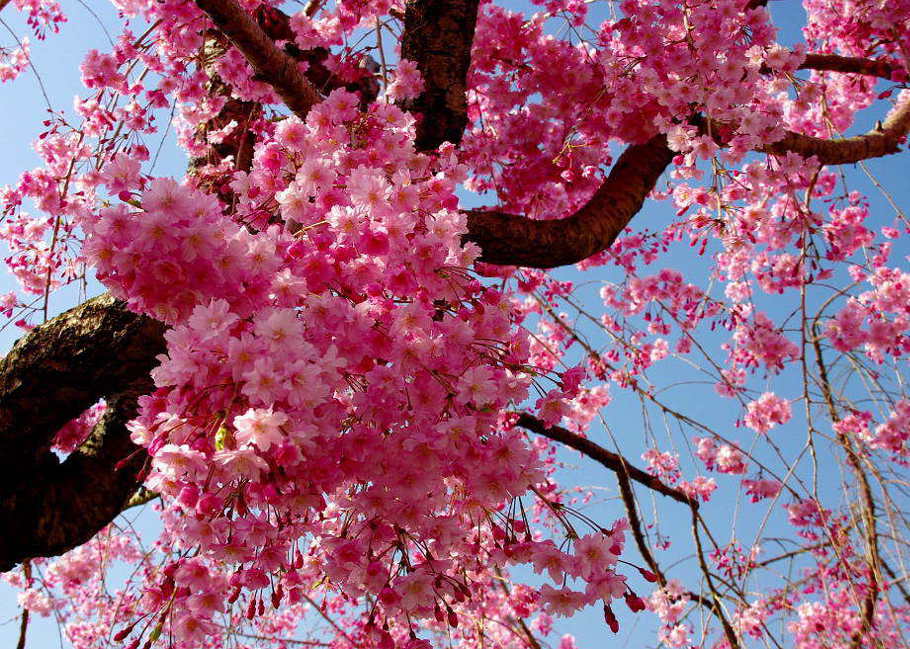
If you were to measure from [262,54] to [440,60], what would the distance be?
2.65ft

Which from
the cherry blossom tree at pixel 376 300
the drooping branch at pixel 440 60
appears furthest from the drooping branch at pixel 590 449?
the drooping branch at pixel 440 60

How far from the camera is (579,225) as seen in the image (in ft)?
8.33

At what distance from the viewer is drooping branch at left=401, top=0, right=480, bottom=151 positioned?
2455 millimetres

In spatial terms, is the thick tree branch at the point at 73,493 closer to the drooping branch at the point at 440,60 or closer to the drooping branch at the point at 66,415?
the drooping branch at the point at 66,415

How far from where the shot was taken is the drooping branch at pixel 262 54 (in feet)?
5.96

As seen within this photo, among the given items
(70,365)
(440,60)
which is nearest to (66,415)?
(70,365)

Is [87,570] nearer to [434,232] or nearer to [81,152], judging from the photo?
[81,152]

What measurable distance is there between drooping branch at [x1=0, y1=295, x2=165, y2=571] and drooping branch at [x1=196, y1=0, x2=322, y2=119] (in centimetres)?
87

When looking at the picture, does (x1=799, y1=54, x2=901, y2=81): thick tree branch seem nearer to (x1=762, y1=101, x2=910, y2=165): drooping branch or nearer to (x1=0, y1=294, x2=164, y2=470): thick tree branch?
(x1=762, y1=101, x2=910, y2=165): drooping branch

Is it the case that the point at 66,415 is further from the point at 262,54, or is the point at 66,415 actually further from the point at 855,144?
the point at 855,144

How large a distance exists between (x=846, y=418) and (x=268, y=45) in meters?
4.77

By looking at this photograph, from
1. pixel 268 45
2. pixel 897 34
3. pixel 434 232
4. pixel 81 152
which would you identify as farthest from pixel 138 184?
pixel 897 34

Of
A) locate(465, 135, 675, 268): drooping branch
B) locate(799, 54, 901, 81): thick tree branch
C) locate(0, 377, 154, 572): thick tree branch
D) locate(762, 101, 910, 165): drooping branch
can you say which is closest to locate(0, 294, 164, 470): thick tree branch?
locate(0, 377, 154, 572): thick tree branch

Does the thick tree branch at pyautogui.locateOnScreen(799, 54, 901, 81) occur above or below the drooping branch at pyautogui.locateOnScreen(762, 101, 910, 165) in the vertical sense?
above
